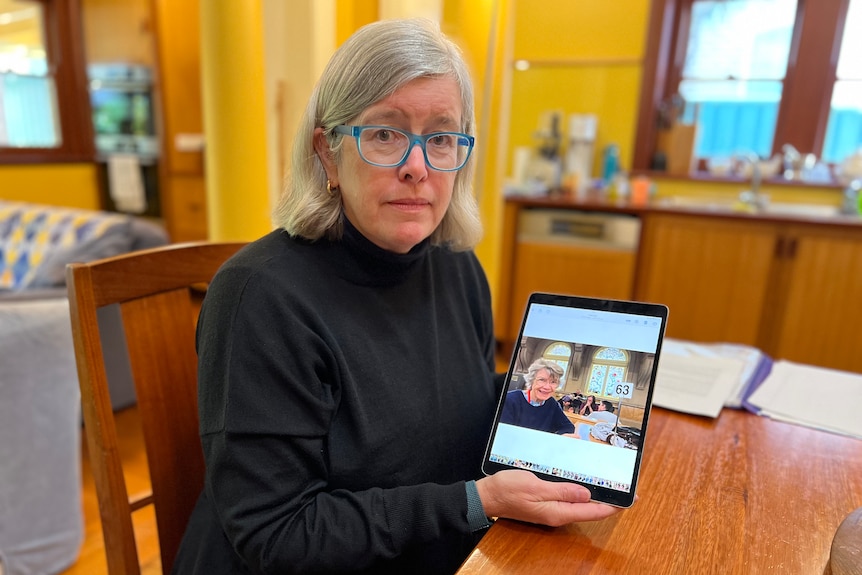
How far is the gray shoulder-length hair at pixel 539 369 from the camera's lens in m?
0.69

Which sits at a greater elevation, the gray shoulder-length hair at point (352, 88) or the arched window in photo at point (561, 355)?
the gray shoulder-length hair at point (352, 88)

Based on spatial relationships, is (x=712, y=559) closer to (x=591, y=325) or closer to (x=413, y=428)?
(x=591, y=325)

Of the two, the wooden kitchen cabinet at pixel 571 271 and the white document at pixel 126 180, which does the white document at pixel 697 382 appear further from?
the white document at pixel 126 180

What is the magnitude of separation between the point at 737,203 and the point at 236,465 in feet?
10.0

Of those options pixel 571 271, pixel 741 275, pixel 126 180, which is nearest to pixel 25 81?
pixel 126 180

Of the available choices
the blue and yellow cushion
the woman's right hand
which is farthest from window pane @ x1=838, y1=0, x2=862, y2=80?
the blue and yellow cushion

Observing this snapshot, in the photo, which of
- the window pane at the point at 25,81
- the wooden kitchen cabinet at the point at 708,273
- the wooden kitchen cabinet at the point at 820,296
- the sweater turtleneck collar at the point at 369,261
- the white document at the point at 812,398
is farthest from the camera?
the window pane at the point at 25,81

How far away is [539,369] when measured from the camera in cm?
70

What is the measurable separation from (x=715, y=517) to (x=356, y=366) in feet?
1.48

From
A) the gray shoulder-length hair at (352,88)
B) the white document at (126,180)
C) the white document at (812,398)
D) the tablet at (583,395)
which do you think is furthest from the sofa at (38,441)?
the white document at (126,180)

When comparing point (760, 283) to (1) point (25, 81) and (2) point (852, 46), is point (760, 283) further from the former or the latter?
(1) point (25, 81)

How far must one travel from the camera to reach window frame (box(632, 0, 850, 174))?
2.97 meters

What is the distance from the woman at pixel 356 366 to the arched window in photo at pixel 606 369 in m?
0.11

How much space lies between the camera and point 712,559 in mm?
585
